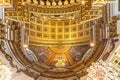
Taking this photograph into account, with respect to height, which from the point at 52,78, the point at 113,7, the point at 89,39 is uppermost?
the point at 113,7

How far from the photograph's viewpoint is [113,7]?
57.6ft

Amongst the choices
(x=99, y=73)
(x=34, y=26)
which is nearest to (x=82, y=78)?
(x=99, y=73)

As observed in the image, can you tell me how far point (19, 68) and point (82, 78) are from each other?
7.90 ft

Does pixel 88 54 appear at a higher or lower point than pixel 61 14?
lower

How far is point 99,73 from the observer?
16.6m

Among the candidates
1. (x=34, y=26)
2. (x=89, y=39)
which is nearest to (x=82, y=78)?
(x=89, y=39)

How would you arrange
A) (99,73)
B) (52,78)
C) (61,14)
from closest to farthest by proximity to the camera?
(99,73), (52,78), (61,14)

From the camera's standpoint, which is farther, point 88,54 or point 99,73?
point 88,54

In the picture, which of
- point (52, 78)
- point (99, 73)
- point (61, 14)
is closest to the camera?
point (99, 73)

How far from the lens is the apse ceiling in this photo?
1762 centimetres

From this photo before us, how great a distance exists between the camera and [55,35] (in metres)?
19.7

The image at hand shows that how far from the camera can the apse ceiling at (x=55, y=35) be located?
1762cm

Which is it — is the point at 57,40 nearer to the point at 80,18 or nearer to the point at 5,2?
the point at 80,18

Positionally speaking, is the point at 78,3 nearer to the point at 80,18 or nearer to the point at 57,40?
the point at 80,18
